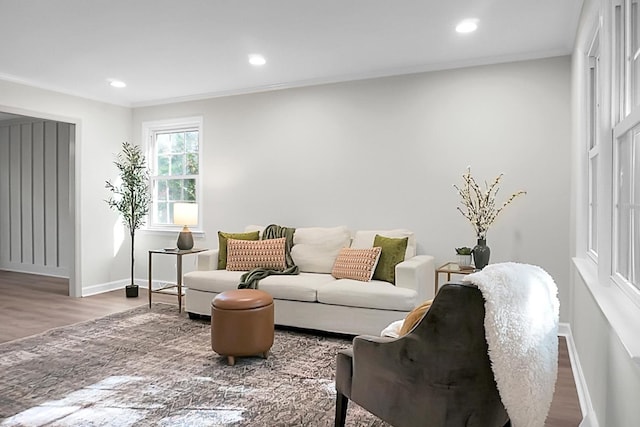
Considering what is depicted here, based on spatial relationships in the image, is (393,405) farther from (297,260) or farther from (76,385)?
(297,260)

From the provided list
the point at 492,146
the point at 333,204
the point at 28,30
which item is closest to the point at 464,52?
the point at 492,146

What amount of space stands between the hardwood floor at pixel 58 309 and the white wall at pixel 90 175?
37cm

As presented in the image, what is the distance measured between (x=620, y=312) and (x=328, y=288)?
254cm

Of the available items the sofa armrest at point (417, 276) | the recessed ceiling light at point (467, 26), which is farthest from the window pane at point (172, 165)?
the recessed ceiling light at point (467, 26)

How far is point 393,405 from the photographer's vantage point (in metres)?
1.95

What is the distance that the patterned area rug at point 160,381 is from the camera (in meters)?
2.55

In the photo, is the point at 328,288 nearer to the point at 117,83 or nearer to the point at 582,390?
the point at 582,390

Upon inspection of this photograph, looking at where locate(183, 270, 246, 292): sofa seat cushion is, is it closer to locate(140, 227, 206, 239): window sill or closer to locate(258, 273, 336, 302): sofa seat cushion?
locate(258, 273, 336, 302): sofa seat cushion

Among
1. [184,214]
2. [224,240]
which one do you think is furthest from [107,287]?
[224,240]

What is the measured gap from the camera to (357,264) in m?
4.26

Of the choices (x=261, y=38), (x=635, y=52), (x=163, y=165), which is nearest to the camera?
(x=635, y=52)

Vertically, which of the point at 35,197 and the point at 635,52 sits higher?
the point at 635,52

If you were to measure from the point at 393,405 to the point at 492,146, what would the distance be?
3148mm

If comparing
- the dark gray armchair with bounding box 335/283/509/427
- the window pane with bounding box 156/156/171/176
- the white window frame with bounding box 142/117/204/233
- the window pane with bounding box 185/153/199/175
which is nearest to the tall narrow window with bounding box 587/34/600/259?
the dark gray armchair with bounding box 335/283/509/427
